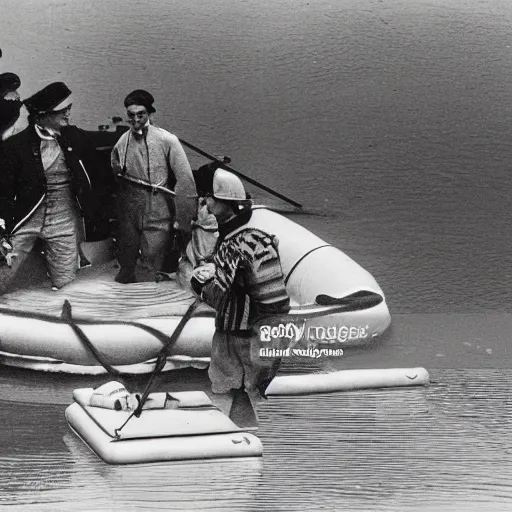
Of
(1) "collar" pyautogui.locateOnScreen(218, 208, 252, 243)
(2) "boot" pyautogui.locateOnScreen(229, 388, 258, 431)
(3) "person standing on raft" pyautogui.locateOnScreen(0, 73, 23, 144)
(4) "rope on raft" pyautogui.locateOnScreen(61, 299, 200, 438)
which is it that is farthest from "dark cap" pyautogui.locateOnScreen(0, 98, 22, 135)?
(2) "boot" pyautogui.locateOnScreen(229, 388, 258, 431)

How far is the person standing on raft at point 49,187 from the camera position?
18.0 feet

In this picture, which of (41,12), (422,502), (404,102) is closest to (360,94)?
(404,102)

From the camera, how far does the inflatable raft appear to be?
17.7 ft

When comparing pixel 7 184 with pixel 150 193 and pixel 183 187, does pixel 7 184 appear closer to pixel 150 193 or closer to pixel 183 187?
pixel 150 193

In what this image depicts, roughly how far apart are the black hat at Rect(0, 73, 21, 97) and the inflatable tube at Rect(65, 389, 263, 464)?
1566 millimetres

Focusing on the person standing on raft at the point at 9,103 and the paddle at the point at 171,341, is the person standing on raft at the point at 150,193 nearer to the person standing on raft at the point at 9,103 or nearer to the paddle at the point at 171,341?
the paddle at the point at 171,341

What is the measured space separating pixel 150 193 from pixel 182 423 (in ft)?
4.02

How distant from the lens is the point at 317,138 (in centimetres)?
548

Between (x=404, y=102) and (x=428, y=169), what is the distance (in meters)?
0.35

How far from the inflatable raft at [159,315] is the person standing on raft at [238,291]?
126mm

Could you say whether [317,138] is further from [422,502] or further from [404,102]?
[422,502]

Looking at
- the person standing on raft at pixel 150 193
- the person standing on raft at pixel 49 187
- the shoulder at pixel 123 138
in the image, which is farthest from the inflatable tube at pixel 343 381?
the shoulder at pixel 123 138

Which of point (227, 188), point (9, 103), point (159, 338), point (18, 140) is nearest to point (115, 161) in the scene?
point (18, 140)

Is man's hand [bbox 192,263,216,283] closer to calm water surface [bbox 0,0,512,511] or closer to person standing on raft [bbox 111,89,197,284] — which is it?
person standing on raft [bbox 111,89,197,284]
